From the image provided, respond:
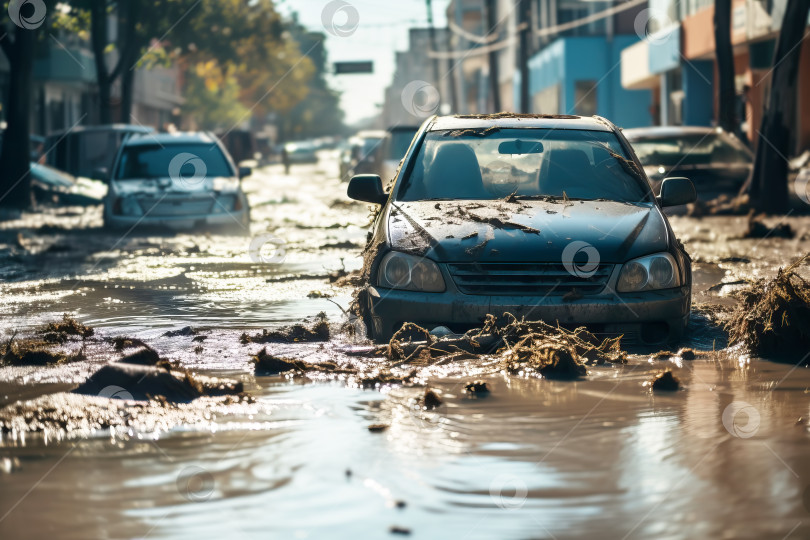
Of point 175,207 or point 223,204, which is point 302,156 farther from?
point 175,207

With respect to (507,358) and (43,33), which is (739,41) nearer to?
(43,33)

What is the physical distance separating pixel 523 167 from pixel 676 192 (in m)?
1.00

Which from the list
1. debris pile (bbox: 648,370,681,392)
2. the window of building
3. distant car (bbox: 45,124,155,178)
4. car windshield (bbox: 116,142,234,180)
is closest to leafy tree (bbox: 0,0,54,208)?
distant car (bbox: 45,124,155,178)

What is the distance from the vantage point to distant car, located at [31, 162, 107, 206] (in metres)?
25.4

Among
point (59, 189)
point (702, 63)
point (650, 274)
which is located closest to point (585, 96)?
point (702, 63)

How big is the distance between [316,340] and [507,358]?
1.53 metres

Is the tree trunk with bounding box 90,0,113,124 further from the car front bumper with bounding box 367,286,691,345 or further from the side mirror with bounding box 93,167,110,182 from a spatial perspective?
the car front bumper with bounding box 367,286,691,345

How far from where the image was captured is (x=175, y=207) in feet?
52.5

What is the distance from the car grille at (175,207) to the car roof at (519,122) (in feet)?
25.6

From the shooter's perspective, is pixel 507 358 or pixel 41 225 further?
pixel 41 225

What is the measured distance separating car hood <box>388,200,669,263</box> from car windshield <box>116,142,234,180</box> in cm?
989

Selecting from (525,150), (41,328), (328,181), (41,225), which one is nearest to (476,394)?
(525,150)

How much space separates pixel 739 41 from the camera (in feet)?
100

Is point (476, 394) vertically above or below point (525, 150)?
below
